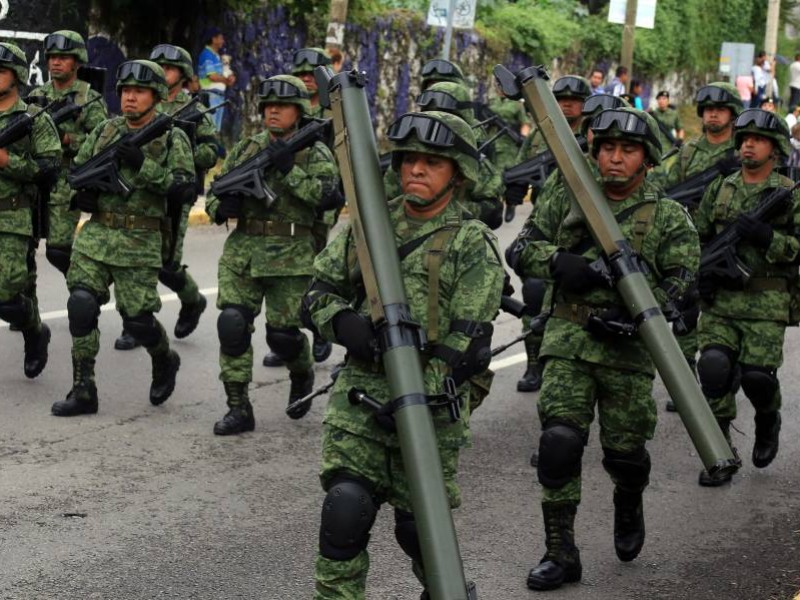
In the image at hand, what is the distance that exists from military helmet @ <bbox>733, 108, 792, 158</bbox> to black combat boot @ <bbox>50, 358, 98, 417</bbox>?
3.73 m

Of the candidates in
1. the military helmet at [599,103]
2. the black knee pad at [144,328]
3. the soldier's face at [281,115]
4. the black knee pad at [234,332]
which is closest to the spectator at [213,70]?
the black knee pad at [144,328]

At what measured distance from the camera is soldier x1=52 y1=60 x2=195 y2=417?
28.5ft

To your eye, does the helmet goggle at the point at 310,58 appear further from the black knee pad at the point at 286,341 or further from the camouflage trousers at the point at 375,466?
the camouflage trousers at the point at 375,466

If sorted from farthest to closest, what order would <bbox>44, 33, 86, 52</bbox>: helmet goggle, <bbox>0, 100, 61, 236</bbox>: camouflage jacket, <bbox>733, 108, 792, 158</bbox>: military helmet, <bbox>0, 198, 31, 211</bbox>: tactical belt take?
1. <bbox>44, 33, 86, 52</bbox>: helmet goggle
2. <bbox>0, 198, 31, 211</bbox>: tactical belt
3. <bbox>0, 100, 61, 236</bbox>: camouflage jacket
4. <bbox>733, 108, 792, 158</bbox>: military helmet

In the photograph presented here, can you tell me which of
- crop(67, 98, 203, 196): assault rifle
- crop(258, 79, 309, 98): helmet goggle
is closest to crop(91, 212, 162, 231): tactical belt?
crop(67, 98, 203, 196): assault rifle

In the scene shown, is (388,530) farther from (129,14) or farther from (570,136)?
(129,14)

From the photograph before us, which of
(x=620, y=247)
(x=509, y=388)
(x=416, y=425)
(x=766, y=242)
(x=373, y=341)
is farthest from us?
(x=509, y=388)

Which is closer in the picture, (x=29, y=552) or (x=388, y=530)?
(x=29, y=552)

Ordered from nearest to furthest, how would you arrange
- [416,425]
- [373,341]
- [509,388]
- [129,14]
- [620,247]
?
[416,425], [373,341], [620,247], [509,388], [129,14]

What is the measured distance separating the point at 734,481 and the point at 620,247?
266 cm

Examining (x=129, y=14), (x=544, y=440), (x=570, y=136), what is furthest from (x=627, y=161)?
(x=129, y=14)

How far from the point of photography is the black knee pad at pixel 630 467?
255 inches

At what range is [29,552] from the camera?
6.38m

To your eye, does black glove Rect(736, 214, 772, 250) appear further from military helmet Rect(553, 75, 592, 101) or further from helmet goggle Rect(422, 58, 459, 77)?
helmet goggle Rect(422, 58, 459, 77)
